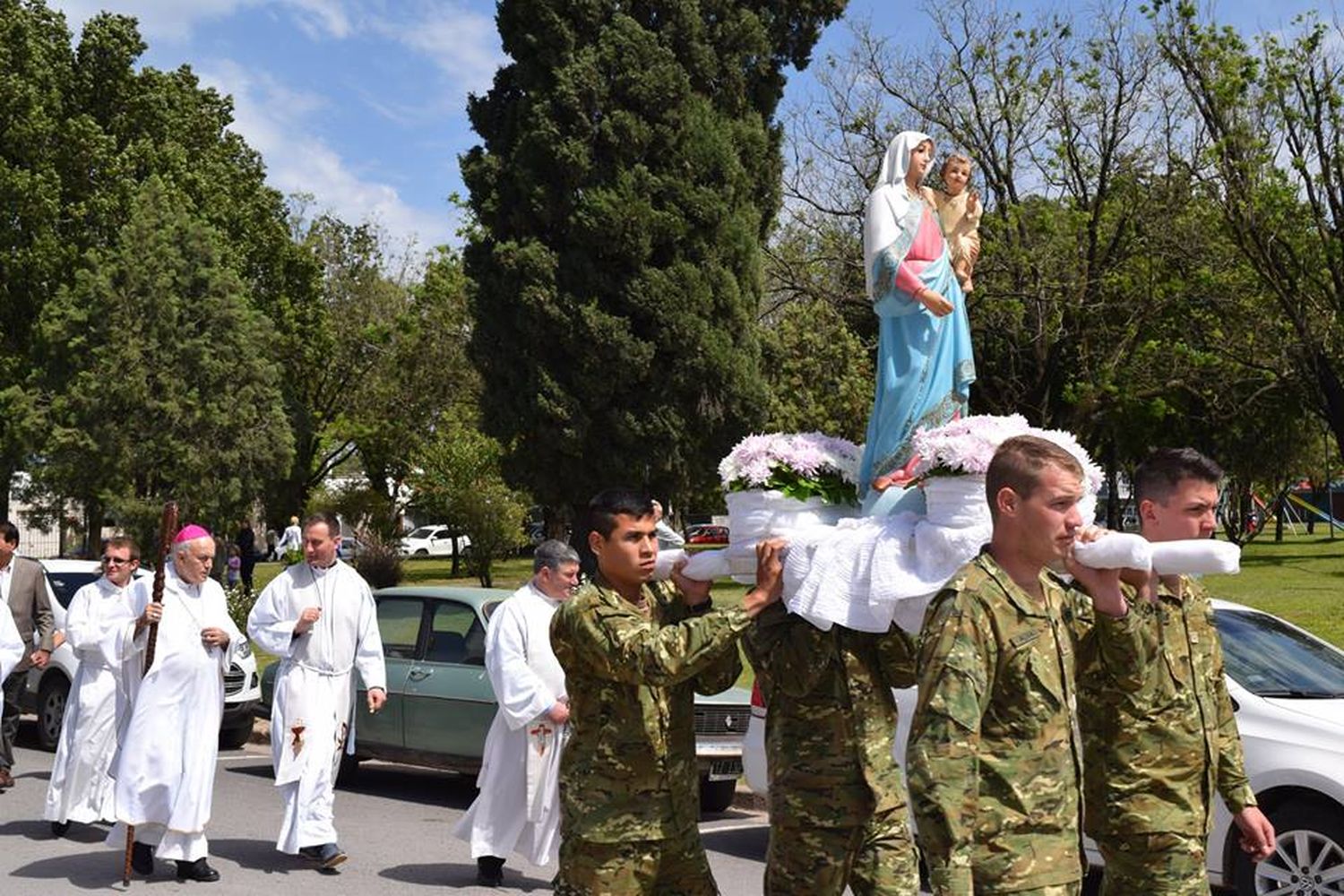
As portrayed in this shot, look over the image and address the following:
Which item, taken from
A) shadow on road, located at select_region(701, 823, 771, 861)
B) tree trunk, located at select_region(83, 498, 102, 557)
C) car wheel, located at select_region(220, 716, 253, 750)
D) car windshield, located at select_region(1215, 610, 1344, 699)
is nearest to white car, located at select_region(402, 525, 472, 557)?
tree trunk, located at select_region(83, 498, 102, 557)

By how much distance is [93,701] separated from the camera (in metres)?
10.6

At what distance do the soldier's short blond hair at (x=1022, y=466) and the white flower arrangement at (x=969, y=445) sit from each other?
0.54 meters

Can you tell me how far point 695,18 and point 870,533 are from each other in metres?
22.8

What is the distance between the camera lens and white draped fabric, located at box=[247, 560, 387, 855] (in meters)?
9.07

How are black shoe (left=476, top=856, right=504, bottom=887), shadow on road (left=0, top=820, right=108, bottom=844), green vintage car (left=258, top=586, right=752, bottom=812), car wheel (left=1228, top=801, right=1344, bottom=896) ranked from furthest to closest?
green vintage car (left=258, top=586, right=752, bottom=812) < shadow on road (left=0, top=820, right=108, bottom=844) < black shoe (left=476, top=856, right=504, bottom=887) < car wheel (left=1228, top=801, right=1344, bottom=896)

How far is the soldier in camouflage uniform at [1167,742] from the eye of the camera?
473 cm

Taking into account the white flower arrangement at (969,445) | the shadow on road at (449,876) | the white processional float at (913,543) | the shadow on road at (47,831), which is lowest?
the shadow on road at (47,831)

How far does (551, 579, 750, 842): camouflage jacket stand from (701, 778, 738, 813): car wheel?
600cm

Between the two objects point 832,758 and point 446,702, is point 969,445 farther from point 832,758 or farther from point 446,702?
point 446,702

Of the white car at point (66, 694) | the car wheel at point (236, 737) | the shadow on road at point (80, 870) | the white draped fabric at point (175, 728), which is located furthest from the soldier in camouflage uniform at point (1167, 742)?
the car wheel at point (236, 737)

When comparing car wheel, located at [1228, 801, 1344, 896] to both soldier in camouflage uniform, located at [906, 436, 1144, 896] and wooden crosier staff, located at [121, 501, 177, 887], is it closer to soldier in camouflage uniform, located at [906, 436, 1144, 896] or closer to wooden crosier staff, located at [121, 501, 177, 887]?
soldier in camouflage uniform, located at [906, 436, 1144, 896]

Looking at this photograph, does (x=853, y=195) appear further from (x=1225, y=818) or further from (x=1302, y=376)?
(x=1225, y=818)

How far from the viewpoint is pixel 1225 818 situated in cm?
758

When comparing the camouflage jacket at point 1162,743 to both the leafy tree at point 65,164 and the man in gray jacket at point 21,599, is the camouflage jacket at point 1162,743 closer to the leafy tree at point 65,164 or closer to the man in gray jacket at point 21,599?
the man in gray jacket at point 21,599
